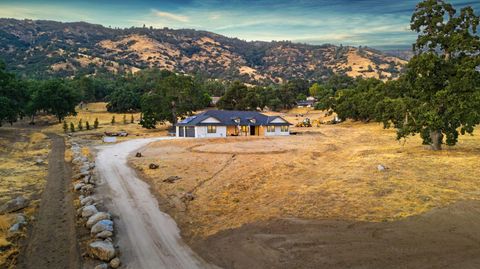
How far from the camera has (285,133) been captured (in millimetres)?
65688

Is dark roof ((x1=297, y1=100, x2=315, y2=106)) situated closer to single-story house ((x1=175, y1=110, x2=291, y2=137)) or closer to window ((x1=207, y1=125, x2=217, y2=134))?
single-story house ((x1=175, y1=110, x2=291, y2=137))

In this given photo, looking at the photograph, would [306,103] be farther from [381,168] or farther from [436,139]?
[381,168]

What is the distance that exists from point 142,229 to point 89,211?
156 inches

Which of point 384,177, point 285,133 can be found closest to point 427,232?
point 384,177

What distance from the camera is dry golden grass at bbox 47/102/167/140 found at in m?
69.9

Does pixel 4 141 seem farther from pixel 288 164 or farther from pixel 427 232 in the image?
pixel 427 232

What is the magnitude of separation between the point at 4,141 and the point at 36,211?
43.6 meters

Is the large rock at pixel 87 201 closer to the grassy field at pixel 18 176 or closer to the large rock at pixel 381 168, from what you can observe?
the grassy field at pixel 18 176

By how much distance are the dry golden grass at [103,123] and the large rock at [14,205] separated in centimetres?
4215

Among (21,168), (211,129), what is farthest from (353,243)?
(211,129)

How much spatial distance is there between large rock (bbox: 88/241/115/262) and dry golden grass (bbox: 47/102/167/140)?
51.2 metres

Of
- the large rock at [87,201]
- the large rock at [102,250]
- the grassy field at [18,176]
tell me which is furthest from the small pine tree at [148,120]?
the large rock at [102,250]

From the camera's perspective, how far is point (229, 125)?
2452 inches

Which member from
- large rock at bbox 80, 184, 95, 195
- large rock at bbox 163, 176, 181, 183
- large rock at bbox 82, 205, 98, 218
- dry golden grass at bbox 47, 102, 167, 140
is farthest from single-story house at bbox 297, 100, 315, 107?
large rock at bbox 82, 205, 98, 218
